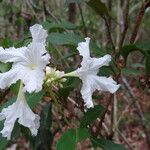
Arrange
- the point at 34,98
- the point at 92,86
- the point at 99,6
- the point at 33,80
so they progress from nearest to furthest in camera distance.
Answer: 1. the point at 33,80
2. the point at 92,86
3. the point at 34,98
4. the point at 99,6

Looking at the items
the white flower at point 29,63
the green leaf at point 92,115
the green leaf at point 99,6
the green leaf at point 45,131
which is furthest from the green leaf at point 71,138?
the green leaf at point 45,131

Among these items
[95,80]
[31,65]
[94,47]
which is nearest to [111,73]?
[94,47]

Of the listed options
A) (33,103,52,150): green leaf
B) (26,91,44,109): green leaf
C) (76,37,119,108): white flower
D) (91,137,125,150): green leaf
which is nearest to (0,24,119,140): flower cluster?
(76,37,119,108): white flower

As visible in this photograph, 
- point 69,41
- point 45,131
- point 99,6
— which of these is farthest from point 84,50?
point 45,131

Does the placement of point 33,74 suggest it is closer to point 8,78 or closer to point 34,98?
point 8,78

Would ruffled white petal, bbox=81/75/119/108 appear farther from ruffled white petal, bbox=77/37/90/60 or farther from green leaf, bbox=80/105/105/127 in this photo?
green leaf, bbox=80/105/105/127

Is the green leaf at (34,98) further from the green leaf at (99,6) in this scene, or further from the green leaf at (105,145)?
the green leaf at (99,6)

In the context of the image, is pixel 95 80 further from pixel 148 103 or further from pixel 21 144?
pixel 148 103
